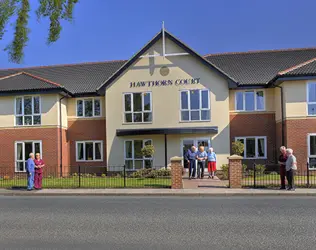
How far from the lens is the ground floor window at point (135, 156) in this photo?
23688 millimetres

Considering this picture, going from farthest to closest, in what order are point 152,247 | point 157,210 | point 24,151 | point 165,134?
point 24,151
point 165,134
point 157,210
point 152,247

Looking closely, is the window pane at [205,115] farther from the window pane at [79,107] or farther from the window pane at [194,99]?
the window pane at [79,107]

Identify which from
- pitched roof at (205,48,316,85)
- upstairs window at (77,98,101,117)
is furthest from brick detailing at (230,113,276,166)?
upstairs window at (77,98,101,117)

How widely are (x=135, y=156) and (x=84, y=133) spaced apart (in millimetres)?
4141

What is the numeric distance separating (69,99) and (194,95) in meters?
8.62

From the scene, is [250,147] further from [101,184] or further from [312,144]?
[101,184]

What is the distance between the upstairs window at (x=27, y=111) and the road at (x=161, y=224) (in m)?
13.4

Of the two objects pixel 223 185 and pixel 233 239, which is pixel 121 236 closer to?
pixel 233 239

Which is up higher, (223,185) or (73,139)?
(73,139)

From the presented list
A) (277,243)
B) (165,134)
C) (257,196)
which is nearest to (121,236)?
(277,243)

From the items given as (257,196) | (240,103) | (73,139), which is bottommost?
(257,196)

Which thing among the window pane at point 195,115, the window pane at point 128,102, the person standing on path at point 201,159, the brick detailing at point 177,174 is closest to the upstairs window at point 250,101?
the window pane at point 195,115

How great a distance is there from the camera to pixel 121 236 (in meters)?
7.21

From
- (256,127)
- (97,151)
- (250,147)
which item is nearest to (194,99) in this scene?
(256,127)
